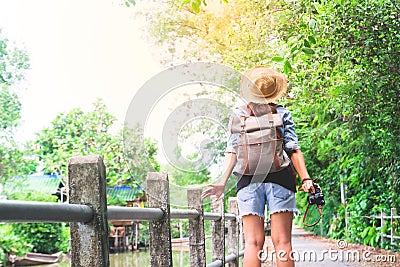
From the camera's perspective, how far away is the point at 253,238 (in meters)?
2.39

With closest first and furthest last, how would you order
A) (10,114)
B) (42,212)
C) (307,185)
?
(42,212) < (307,185) < (10,114)

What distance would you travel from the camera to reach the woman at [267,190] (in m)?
2.31

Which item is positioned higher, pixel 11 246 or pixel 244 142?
pixel 244 142

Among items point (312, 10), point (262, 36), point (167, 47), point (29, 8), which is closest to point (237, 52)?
point (262, 36)

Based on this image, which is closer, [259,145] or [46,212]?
[46,212]

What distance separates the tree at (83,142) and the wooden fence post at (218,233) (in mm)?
13082

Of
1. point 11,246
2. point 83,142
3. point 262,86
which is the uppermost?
point 83,142

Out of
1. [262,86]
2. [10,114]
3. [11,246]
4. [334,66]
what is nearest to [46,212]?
[262,86]

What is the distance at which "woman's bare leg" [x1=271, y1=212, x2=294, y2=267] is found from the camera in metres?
2.32

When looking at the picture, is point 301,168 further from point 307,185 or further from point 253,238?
point 253,238

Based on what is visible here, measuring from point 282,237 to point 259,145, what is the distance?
37cm

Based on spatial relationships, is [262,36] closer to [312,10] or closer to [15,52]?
[312,10]

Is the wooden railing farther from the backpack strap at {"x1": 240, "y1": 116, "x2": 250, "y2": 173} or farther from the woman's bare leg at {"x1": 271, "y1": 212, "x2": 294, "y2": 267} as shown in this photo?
the woman's bare leg at {"x1": 271, "y1": 212, "x2": 294, "y2": 267}

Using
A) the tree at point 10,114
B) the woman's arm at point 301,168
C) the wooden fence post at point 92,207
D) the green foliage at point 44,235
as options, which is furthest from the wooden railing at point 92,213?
the tree at point 10,114
